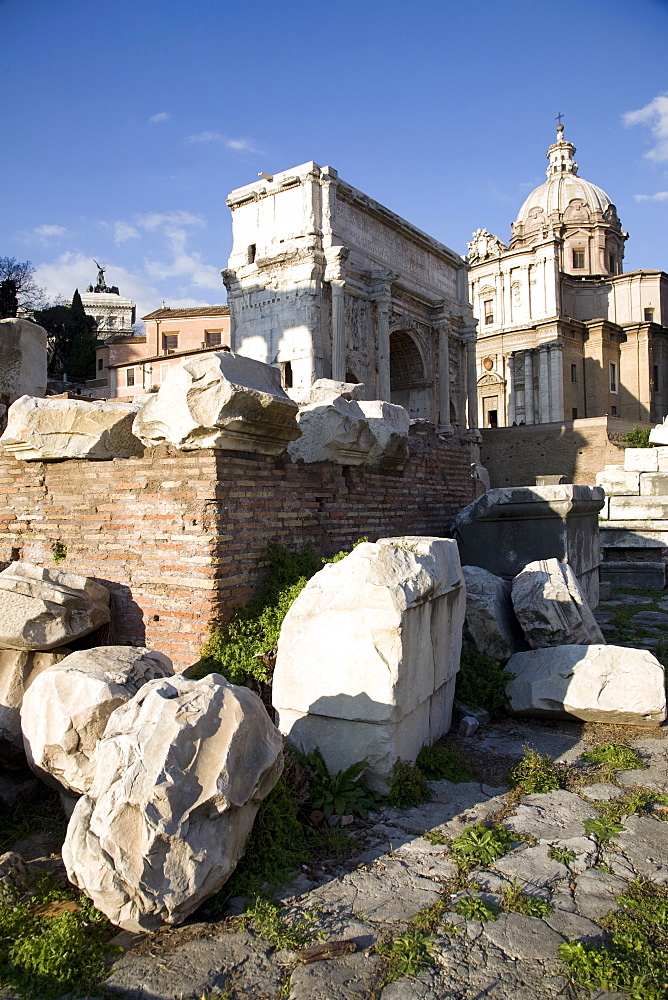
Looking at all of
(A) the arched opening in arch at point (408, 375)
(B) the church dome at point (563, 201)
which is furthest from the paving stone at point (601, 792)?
(B) the church dome at point (563, 201)

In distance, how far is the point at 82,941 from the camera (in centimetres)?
225

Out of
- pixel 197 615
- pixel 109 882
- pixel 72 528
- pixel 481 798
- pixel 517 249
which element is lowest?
pixel 481 798

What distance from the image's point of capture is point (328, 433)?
5168mm

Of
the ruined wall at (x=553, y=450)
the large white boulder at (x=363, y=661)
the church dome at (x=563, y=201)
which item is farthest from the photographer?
the church dome at (x=563, y=201)

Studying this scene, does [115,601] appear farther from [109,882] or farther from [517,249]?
[517,249]

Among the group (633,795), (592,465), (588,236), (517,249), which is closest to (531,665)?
(633,795)

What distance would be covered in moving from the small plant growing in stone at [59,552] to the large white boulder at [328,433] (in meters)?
1.76

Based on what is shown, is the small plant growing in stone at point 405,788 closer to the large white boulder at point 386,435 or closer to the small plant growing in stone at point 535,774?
the small plant growing in stone at point 535,774

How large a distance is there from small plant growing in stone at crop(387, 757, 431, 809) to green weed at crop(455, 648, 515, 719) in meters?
1.19

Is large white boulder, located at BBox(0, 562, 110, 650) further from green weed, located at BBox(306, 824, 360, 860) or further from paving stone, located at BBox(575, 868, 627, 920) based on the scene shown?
paving stone, located at BBox(575, 868, 627, 920)

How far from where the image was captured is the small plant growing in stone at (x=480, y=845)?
274 centimetres

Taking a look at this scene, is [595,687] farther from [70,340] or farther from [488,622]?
[70,340]

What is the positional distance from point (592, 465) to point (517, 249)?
51.4 ft

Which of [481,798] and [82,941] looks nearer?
[82,941]
